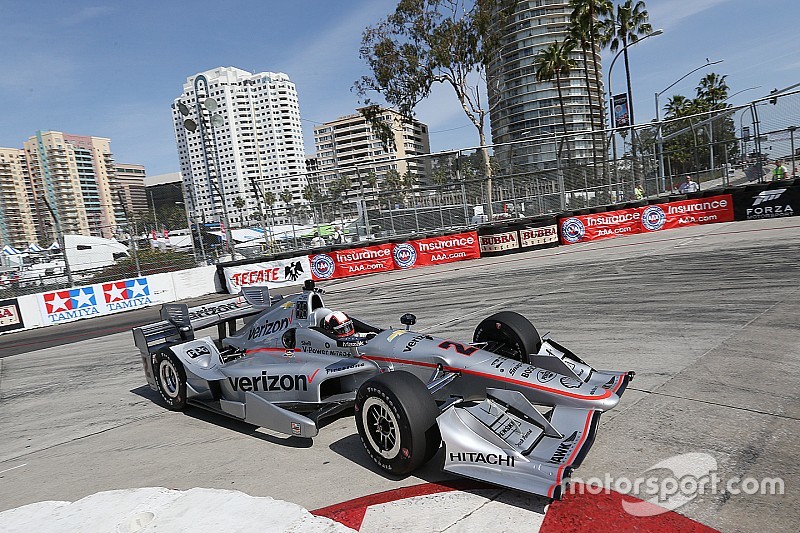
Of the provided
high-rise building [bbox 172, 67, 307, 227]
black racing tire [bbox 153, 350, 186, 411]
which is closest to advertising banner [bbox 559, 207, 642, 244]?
black racing tire [bbox 153, 350, 186, 411]

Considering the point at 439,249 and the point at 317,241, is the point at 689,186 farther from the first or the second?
the point at 317,241

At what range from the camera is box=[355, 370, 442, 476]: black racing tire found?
4.28 m

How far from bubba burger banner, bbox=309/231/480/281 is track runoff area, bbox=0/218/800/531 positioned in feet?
35.4

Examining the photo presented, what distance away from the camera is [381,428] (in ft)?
15.1

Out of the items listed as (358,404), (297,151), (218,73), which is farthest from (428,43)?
(297,151)

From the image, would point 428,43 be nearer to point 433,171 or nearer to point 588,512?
point 433,171

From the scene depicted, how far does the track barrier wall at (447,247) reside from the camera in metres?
21.1

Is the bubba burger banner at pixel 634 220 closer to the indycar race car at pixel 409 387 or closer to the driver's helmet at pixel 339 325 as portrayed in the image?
the indycar race car at pixel 409 387

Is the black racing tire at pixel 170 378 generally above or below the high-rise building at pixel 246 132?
below

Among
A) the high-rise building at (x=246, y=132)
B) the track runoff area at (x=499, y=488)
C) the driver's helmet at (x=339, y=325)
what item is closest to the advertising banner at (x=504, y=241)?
the track runoff area at (x=499, y=488)

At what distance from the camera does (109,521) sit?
4.30 m

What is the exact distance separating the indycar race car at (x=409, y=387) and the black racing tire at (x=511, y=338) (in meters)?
→ 0.01

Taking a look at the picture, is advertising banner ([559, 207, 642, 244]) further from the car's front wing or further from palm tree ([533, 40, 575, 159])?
the car's front wing

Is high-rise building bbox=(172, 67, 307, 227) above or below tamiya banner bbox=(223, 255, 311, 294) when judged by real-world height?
above
